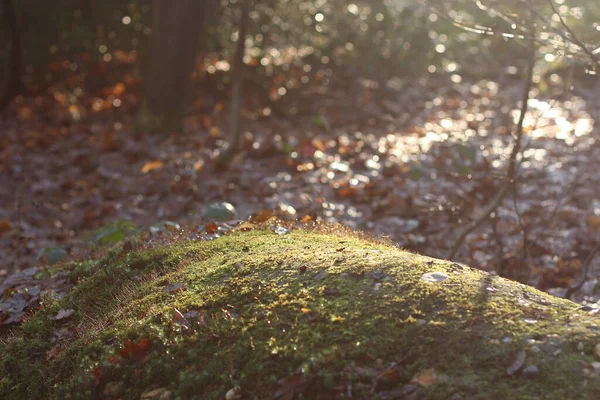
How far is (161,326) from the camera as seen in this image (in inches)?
109

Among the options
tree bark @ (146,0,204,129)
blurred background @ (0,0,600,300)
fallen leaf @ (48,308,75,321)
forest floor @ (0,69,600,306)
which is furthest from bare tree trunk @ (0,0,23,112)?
fallen leaf @ (48,308,75,321)

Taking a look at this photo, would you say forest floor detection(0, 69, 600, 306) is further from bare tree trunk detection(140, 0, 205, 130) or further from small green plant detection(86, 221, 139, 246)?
bare tree trunk detection(140, 0, 205, 130)

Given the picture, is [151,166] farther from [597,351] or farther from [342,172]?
[597,351]

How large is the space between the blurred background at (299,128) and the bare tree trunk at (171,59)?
21 mm

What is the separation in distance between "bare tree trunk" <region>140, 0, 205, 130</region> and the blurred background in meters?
0.02

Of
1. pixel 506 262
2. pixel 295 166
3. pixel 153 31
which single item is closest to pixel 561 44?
pixel 506 262

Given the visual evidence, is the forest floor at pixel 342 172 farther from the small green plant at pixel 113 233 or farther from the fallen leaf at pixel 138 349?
the fallen leaf at pixel 138 349

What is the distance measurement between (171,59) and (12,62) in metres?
3.11

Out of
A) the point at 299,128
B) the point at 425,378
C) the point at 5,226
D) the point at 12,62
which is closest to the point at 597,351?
the point at 425,378

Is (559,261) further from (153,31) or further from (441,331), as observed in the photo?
(153,31)

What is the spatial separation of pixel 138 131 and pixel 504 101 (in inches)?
226

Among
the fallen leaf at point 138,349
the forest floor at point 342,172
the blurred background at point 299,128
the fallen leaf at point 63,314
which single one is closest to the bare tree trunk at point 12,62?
the blurred background at point 299,128

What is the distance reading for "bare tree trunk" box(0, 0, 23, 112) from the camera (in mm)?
9727

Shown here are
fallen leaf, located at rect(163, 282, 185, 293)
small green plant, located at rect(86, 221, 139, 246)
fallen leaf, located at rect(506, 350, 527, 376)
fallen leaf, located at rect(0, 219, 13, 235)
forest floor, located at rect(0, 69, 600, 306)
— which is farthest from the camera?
fallen leaf, located at rect(0, 219, 13, 235)
